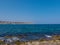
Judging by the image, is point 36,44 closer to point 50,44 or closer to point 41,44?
point 41,44

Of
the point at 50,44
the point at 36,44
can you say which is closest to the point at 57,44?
the point at 50,44

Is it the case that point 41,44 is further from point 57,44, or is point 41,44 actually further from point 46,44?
point 57,44

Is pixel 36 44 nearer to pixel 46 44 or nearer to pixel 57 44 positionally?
pixel 46 44

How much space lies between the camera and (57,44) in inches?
468

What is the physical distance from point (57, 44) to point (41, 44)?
1232 millimetres

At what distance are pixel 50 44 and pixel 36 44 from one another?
1104 mm

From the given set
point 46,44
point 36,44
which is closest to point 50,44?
point 46,44

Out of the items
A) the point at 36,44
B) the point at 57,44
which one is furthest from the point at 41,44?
the point at 57,44

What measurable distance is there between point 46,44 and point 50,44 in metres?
0.31

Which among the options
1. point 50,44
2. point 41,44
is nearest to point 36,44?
point 41,44

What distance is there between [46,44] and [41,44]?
41 centimetres

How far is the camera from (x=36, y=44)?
11633mm

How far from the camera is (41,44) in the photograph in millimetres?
11711
